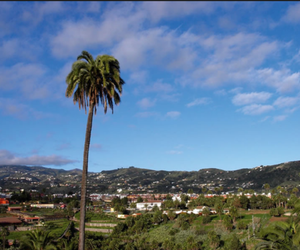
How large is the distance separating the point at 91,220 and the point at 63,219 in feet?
28.2

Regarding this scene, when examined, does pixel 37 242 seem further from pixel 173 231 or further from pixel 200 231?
pixel 173 231

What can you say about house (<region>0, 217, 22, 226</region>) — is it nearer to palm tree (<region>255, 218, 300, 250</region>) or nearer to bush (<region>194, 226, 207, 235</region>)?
bush (<region>194, 226, 207, 235</region>)

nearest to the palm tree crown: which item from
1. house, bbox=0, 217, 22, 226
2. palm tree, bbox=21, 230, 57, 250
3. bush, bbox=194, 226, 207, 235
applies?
→ palm tree, bbox=21, 230, 57, 250

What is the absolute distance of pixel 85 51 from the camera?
16203 millimetres

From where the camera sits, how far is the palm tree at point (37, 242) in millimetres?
19125

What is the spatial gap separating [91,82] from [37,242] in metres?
10.2

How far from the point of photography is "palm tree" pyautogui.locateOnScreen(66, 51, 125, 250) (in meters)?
16.0

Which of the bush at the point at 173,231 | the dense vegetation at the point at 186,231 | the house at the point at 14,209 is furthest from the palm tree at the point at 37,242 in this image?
the house at the point at 14,209

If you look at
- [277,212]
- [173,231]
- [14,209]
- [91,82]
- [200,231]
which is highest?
[91,82]

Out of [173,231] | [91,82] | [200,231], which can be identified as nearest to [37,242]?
[91,82]

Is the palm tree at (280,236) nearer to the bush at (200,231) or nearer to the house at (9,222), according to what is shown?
the bush at (200,231)

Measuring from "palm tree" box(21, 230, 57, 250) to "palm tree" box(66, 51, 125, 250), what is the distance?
5.93 m

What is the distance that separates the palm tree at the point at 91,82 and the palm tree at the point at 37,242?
593cm

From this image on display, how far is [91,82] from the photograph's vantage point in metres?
16.1
